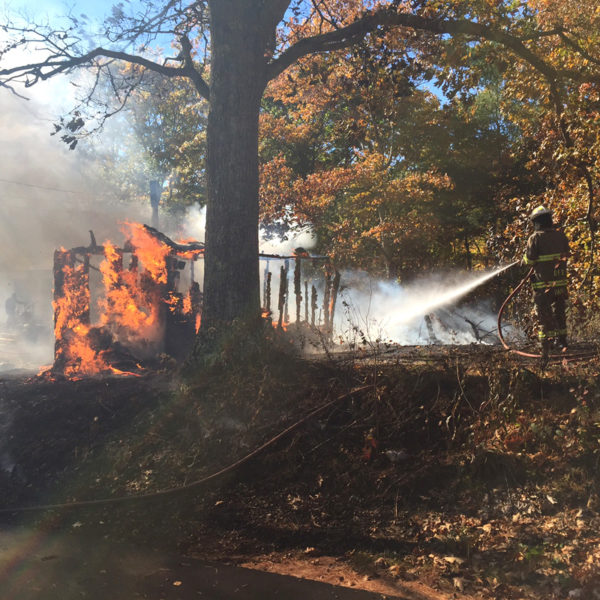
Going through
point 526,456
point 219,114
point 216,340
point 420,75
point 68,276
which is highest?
point 420,75

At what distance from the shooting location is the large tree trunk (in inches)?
305

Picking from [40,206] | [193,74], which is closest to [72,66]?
[193,74]

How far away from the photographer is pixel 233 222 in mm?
7801

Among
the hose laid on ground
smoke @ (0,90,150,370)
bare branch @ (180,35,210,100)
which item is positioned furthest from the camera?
smoke @ (0,90,150,370)

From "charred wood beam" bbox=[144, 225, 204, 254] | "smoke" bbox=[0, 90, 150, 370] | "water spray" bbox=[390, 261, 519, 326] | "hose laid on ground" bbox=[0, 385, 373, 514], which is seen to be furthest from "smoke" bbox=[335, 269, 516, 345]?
"smoke" bbox=[0, 90, 150, 370]

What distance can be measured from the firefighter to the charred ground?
3.28 feet

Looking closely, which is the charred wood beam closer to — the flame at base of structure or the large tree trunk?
the flame at base of structure

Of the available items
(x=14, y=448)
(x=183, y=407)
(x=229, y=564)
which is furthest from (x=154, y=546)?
(x=14, y=448)

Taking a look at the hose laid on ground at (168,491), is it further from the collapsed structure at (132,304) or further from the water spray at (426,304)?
the water spray at (426,304)

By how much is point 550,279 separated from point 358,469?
4140 mm

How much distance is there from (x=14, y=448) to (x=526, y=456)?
6406 mm

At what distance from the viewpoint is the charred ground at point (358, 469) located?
404 cm

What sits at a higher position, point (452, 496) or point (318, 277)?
point (318, 277)

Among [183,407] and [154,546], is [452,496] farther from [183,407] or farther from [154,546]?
[183,407]
